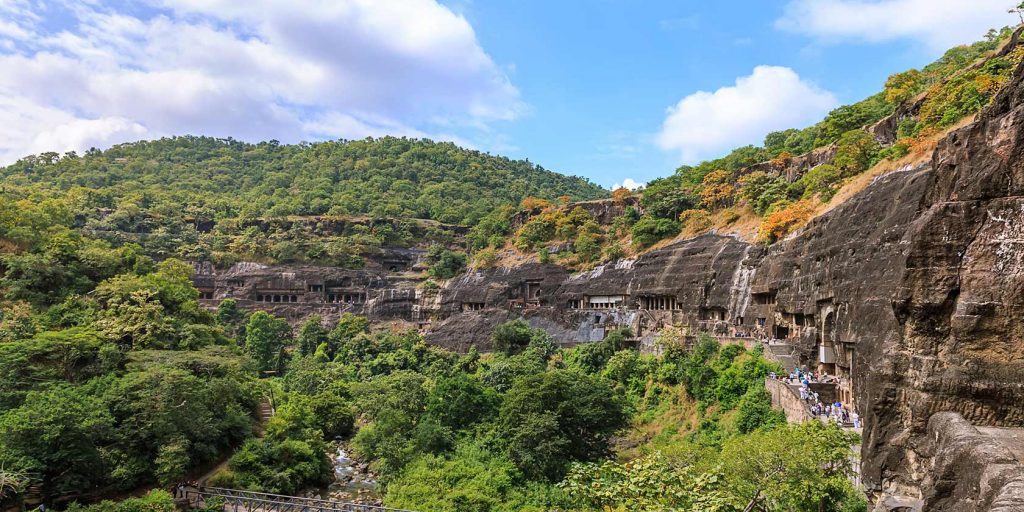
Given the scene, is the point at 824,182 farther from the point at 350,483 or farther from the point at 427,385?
the point at 350,483

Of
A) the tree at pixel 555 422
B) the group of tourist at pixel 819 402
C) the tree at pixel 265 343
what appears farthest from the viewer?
the tree at pixel 265 343

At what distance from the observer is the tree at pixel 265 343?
158ft

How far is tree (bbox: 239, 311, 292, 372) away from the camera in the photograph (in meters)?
48.2

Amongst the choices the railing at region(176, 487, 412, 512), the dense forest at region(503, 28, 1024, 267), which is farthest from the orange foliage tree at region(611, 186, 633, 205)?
the railing at region(176, 487, 412, 512)

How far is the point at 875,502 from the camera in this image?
10180 millimetres

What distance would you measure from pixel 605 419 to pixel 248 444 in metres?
16.6

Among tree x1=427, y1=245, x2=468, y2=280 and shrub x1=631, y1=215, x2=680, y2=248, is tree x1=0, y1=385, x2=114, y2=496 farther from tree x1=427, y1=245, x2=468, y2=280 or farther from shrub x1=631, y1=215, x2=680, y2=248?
tree x1=427, y1=245, x2=468, y2=280

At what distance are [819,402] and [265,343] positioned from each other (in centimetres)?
4225

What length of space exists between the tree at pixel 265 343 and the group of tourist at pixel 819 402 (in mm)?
40181

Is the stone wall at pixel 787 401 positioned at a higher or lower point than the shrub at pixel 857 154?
lower

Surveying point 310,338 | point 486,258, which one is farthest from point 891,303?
point 310,338

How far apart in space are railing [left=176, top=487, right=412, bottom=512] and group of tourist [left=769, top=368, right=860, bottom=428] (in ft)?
56.0

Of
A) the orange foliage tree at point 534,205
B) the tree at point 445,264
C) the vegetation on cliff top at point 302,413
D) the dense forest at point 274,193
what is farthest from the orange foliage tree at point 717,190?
the tree at point 445,264

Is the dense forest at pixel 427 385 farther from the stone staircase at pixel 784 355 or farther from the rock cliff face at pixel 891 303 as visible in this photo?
the rock cliff face at pixel 891 303
